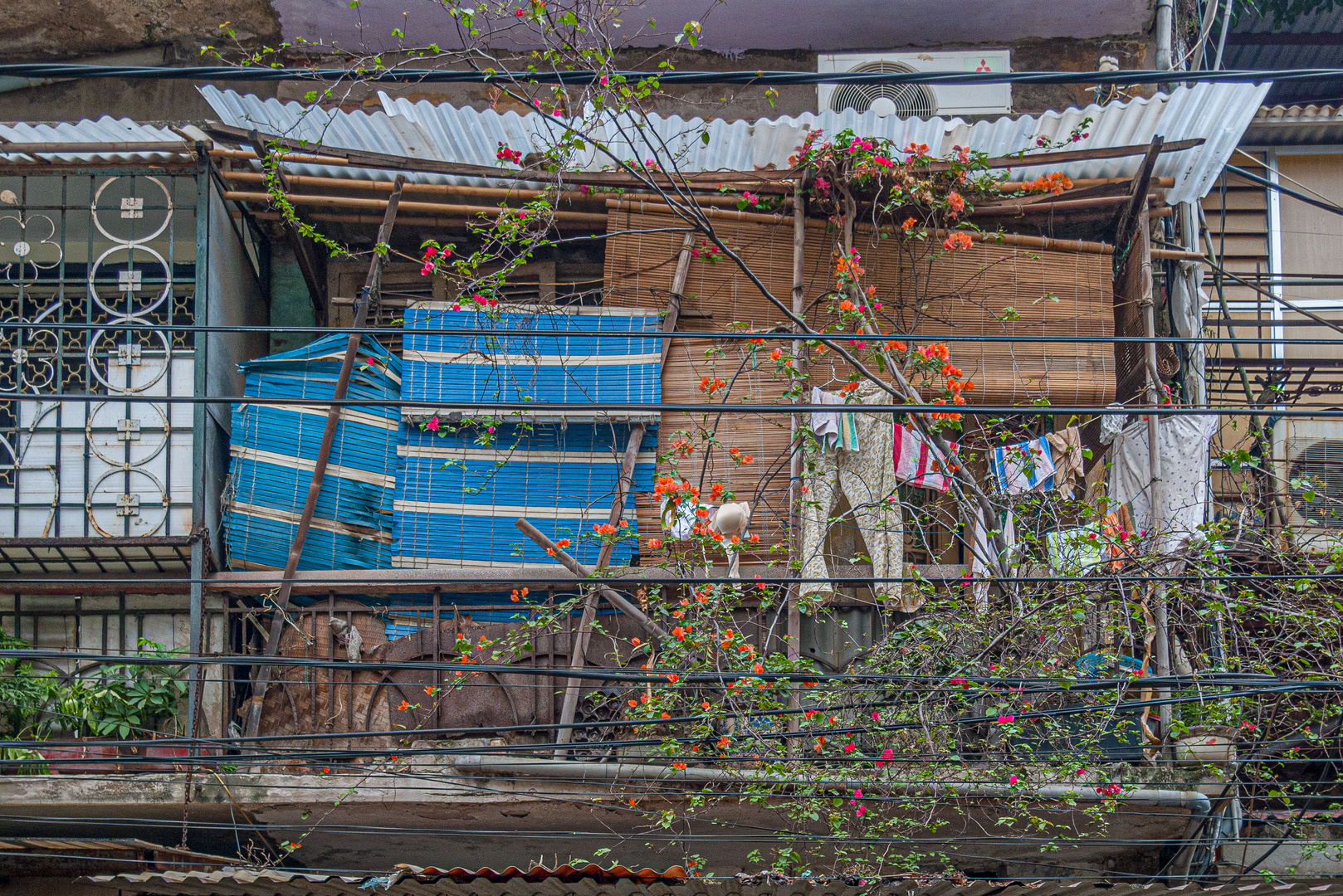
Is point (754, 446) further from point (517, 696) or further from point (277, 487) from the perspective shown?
point (277, 487)

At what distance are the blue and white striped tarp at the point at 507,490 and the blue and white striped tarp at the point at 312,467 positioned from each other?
27cm

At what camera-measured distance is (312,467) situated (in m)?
8.12

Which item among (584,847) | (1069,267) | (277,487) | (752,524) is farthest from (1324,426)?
(277,487)

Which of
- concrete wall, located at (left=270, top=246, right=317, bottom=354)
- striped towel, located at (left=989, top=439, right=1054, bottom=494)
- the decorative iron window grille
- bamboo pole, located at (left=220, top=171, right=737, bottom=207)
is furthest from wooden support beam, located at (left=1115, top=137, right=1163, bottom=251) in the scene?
the decorative iron window grille

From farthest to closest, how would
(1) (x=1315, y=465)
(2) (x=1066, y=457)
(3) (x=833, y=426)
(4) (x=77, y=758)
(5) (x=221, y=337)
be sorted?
1. (1) (x=1315, y=465)
2. (5) (x=221, y=337)
3. (2) (x=1066, y=457)
4. (3) (x=833, y=426)
5. (4) (x=77, y=758)

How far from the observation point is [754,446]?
8.09m

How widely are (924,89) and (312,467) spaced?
6256 millimetres

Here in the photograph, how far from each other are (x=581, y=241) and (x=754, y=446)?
2399 mm

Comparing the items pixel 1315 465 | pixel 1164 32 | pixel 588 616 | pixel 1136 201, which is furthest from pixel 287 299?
pixel 1315 465

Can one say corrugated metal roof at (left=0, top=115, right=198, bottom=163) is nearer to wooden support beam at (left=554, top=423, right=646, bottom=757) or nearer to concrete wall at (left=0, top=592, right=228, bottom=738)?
concrete wall at (left=0, top=592, right=228, bottom=738)

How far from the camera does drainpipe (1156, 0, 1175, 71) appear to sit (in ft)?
30.6

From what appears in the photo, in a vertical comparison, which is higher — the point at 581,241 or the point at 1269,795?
the point at 581,241

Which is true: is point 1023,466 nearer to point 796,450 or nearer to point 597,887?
point 796,450

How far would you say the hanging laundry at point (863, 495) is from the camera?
7.55m
